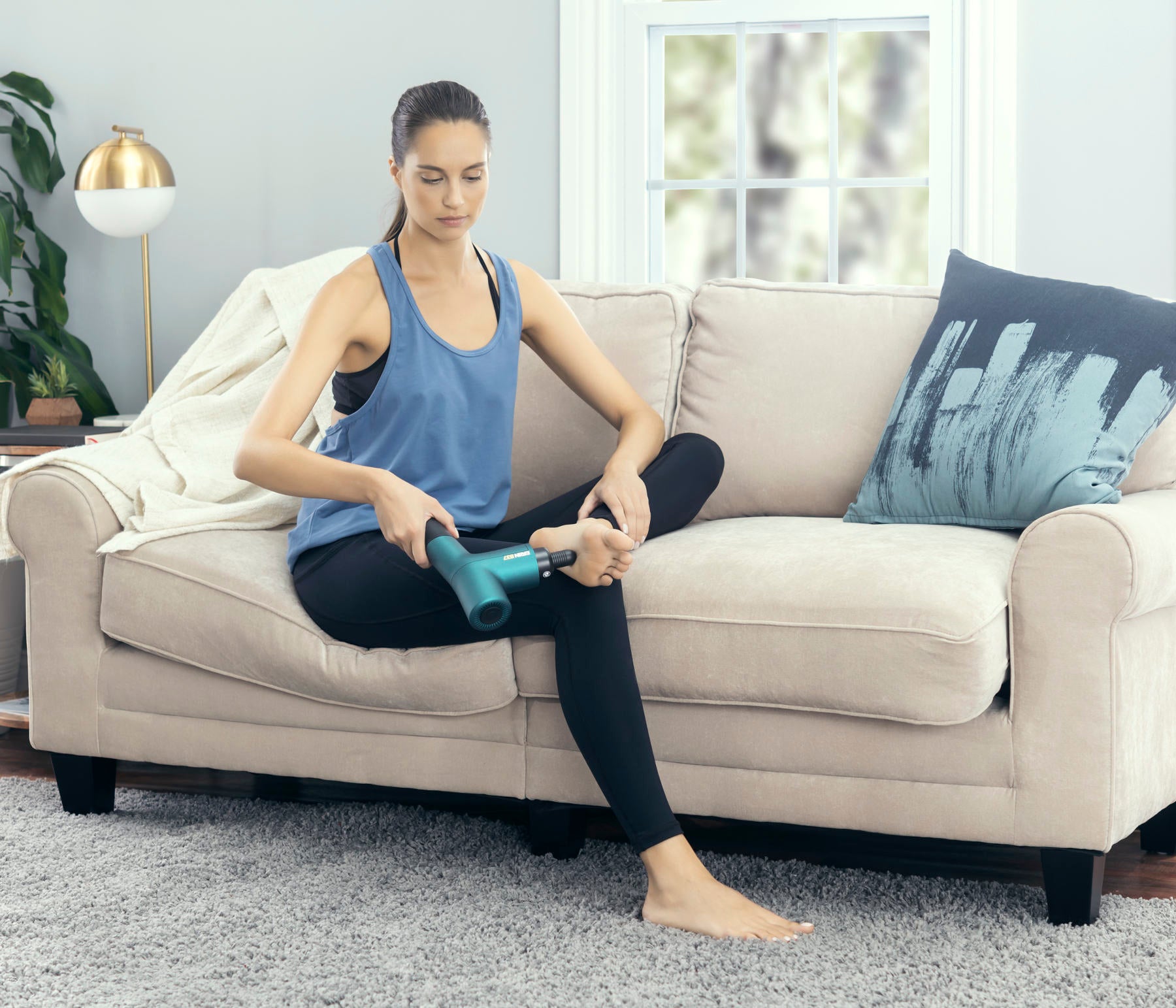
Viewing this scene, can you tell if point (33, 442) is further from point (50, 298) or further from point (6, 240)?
point (50, 298)

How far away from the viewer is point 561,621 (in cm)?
156

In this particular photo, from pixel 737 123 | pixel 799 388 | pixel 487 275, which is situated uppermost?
pixel 737 123

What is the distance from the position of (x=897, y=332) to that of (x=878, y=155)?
0.97 metres

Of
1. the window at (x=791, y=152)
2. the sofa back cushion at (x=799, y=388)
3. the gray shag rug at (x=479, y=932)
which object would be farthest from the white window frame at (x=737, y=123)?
the gray shag rug at (x=479, y=932)

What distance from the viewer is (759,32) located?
2879 mm

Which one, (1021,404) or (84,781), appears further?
(84,781)

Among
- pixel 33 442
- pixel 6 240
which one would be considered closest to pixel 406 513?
pixel 33 442

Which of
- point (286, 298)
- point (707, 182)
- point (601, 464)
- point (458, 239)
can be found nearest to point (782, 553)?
point (601, 464)

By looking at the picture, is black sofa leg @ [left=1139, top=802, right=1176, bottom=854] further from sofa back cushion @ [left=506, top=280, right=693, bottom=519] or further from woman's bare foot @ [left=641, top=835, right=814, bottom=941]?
sofa back cushion @ [left=506, top=280, right=693, bottom=519]

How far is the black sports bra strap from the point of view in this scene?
180cm

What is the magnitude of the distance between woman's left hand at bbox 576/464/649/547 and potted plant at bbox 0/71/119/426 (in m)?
1.85

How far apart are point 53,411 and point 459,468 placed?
5.26ft

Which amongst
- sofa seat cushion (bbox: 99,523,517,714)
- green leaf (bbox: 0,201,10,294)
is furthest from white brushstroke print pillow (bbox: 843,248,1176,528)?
green leaf (bbox: 0,201,10,294)

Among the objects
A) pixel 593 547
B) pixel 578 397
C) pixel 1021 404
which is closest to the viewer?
pixel 593 547
